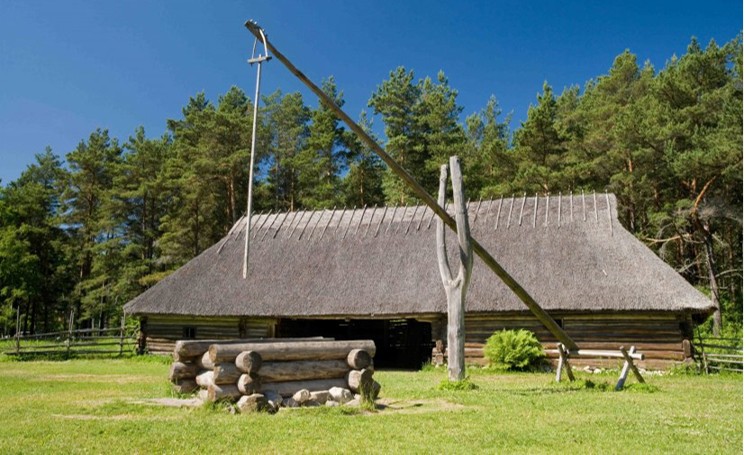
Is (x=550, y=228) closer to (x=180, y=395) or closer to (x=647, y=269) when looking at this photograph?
(x=647, y=269)

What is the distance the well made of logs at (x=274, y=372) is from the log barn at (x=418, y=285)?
8606 mm

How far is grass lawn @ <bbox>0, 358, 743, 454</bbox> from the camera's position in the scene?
20.0 ft

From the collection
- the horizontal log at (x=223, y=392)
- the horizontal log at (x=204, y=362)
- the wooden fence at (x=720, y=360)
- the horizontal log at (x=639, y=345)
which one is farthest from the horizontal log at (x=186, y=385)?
the wooden fence at (x=720, y=360)

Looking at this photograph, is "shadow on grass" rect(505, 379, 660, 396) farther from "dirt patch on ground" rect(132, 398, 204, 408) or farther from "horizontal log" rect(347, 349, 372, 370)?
"dirt patch on ground" rect(132, 398, 204, 408)

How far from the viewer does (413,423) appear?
7457 mm

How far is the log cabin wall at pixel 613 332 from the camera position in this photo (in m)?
16.5

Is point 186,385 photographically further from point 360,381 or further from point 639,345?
point 639,345

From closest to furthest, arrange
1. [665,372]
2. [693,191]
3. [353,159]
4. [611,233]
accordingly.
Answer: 1. [665,372]
2. [611,233]
3. [693,191]
4. [353,159]

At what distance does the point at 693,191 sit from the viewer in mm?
26688

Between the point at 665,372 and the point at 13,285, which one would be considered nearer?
the point at 665,372

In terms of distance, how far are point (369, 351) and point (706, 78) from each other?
25.8m

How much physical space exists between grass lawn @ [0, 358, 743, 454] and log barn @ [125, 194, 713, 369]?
496cm

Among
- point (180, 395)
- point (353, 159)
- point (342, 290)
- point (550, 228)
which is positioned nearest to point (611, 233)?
point (550, 228)

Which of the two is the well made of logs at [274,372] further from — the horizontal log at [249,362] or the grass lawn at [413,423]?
the grass lawn at [413,423]
